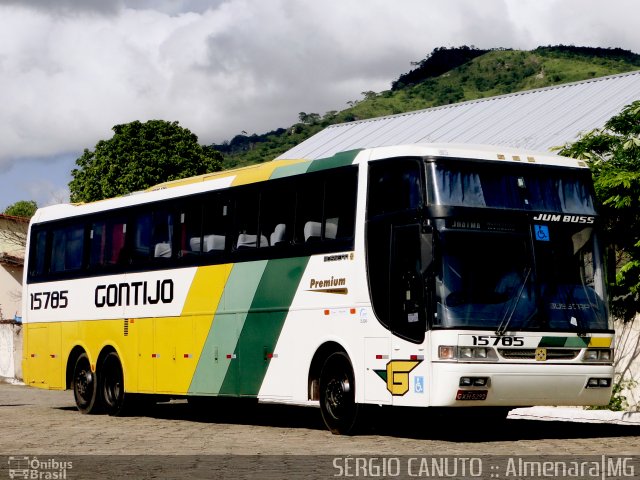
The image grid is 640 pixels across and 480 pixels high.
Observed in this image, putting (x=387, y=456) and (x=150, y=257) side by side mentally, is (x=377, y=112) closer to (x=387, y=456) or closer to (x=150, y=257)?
(x=150, y=257)

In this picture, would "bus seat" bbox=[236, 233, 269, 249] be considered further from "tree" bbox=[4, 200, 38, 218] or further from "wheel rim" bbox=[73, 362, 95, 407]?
"tree" bbox=[4, 200, 38, 218]

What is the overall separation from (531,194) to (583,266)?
1.15 metres

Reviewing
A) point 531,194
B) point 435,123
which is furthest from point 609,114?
point 531,194

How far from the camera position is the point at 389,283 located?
15.9m

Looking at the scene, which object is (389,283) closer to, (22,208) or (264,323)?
(264,323)

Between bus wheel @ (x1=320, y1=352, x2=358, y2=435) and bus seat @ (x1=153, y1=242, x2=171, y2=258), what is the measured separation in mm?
4975

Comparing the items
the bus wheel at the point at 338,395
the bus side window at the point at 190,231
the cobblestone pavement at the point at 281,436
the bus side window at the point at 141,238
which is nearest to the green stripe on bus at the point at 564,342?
the cobblestone pavement at the point at 281,436

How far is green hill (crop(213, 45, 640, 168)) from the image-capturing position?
3625 inches

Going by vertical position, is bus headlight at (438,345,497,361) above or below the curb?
above

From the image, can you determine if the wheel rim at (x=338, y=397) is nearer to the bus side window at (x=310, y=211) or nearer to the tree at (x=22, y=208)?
the bus side window at (x=310, y=211)

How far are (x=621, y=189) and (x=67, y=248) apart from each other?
10.8 meters

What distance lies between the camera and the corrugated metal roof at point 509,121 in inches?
1375

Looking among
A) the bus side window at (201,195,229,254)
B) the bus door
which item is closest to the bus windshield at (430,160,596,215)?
the bus door

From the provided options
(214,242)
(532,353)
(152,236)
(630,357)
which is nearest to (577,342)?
(532,353)
